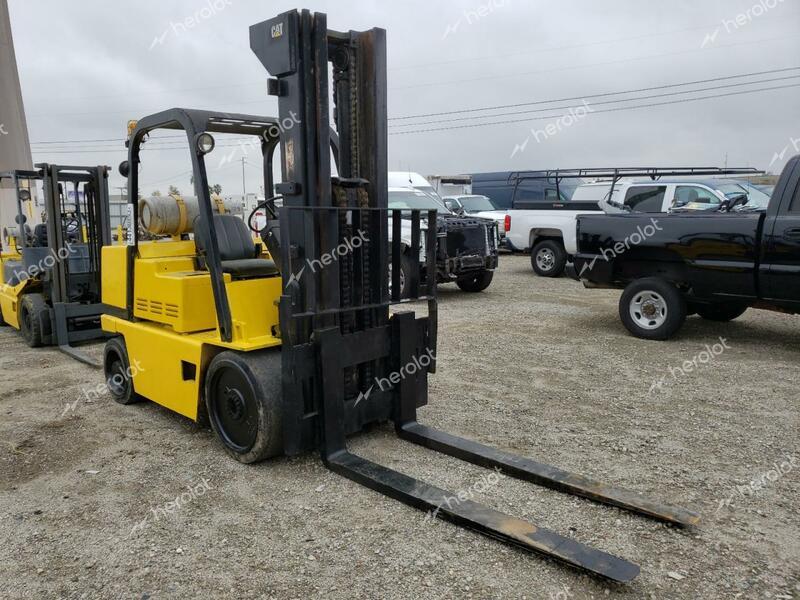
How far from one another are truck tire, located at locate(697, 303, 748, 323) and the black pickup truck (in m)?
0.01

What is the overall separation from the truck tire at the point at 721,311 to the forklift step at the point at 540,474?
5.91 m

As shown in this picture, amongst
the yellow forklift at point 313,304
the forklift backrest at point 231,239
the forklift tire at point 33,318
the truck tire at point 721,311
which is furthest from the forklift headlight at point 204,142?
the truck tire at point 721,311

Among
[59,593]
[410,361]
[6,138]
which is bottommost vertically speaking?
[59,593]

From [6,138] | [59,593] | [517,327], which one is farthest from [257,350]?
[6,138]

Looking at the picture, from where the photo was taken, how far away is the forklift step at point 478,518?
287 cm

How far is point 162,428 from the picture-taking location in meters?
5.02

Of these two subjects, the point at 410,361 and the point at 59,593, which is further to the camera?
the point at 410,361

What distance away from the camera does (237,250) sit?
4.77 meters

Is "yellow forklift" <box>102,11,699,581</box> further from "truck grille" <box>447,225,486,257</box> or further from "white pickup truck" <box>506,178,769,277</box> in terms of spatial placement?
"white pickup truck" <box>506,178,769,277</box>

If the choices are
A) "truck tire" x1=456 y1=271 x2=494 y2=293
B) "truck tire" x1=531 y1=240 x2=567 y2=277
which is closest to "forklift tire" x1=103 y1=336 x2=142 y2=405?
"truck tire" x1=456 y1=271 x2=494 y2=293

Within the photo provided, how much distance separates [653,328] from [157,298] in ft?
19.9

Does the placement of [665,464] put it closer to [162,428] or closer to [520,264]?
[162,428]

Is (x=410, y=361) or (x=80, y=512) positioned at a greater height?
(x=410, y=361)

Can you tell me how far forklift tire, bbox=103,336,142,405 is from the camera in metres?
5.48
